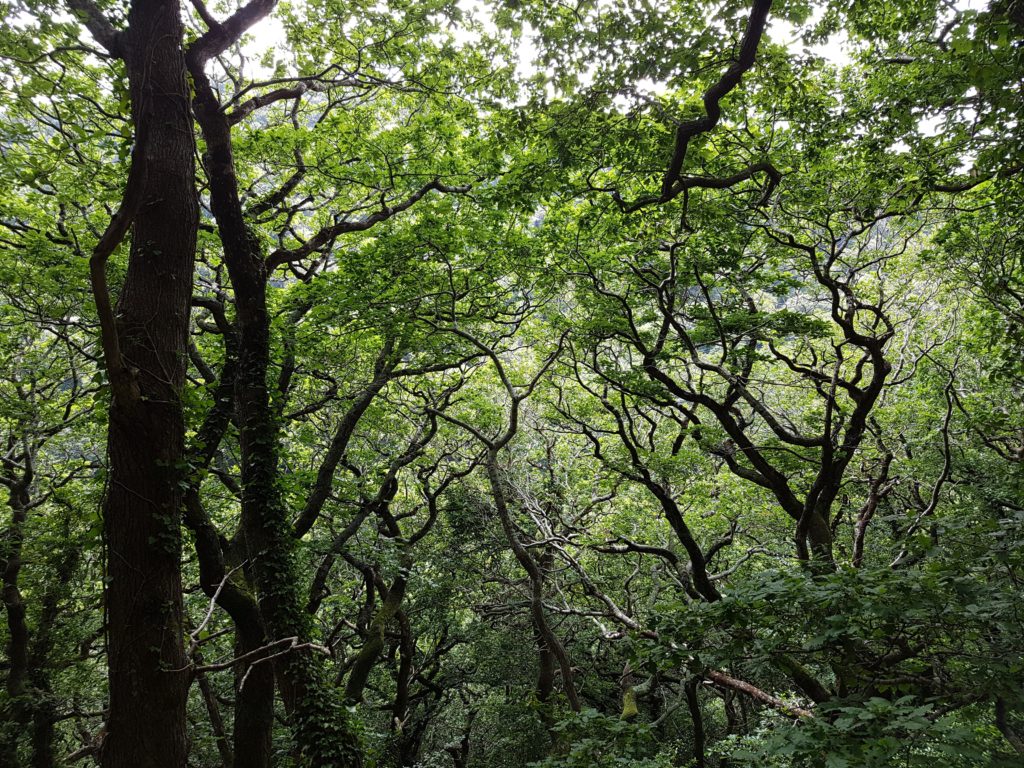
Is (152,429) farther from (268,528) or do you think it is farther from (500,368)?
(500,368)

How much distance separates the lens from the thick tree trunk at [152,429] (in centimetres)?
289

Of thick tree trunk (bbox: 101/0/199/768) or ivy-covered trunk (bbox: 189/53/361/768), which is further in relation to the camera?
ivy-covered trunk (bbox: 189/53/361/768)

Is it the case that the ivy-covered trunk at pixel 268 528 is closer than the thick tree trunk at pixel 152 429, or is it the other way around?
the thick tree trunk at pixel 152 429

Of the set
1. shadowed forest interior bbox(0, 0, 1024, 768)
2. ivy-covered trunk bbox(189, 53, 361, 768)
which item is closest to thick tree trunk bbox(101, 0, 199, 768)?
shadowed forest interior bbox(0, 0, 1024, 768)

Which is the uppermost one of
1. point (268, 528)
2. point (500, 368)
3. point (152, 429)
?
point (500, 368)

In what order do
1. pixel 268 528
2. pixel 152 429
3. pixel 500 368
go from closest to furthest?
pixel 152 429
pixel 268 528
pixel 500 368

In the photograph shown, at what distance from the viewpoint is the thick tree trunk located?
9.48 feet

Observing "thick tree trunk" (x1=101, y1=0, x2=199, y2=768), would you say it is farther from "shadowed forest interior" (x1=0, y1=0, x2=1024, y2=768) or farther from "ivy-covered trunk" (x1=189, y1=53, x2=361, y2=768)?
"ivy-covered trunk" (x1=189, y1=53, x2=361, y2=768)

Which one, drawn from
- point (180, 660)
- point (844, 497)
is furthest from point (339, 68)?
point (844, 497)

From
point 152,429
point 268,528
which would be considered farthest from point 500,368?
point 152,429

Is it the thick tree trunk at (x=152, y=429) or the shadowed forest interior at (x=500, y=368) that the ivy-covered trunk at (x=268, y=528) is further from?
the thick tree trunk at (x=152, y=429)

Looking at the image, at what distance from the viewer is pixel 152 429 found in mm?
3082

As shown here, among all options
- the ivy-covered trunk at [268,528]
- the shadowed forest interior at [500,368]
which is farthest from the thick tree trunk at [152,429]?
the ivy-covered trunk at [268,528]

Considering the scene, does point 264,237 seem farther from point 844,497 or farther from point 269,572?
point 844,497
